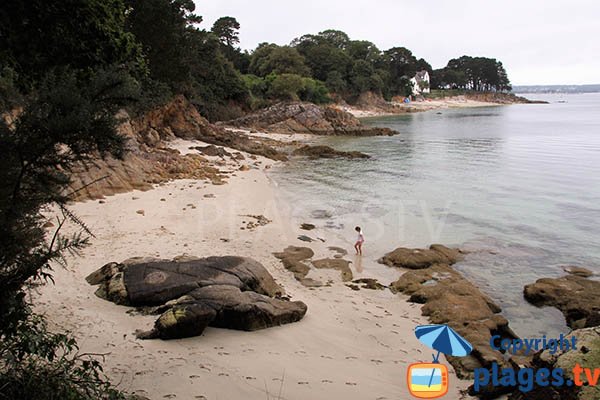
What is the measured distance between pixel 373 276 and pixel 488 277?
334 centimetres

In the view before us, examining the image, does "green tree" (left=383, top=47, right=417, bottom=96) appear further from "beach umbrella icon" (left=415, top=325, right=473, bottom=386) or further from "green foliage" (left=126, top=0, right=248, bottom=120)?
"beach umbrella icon" (left=415, top=325, right=473, bottom=386)

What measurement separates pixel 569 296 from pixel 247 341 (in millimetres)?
8243

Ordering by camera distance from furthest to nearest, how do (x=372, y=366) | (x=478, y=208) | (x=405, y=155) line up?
(x=405, y=155) < (x=478, y=208) < (x=372, y=366)

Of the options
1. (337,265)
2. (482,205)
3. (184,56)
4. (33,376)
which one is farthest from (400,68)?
(33,376)

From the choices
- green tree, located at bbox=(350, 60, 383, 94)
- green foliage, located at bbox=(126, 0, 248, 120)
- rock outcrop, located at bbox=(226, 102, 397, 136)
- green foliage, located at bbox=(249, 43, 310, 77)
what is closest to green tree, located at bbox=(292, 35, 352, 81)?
green tree, located at bbox=(350, 60, 383, 94)

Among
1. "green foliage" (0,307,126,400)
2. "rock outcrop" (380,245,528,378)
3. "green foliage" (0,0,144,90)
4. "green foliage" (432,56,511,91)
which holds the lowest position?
"rock outcrop" (380,245,528,378)

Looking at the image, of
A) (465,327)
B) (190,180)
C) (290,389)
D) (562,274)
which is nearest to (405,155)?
(190,180)

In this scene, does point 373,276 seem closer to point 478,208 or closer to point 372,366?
point 372,366

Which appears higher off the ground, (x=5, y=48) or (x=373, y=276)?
(x=5, y=48)

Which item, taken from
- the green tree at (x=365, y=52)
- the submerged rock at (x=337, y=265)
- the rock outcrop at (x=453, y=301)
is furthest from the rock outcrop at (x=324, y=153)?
the green tree at (x=365, y=52)

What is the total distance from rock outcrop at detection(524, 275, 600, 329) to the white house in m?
125

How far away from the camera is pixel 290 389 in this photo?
19.9ft

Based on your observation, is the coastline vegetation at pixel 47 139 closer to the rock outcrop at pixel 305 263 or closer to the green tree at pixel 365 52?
the rock outcrop at pixel 305 263

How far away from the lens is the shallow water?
1332 centimetres
